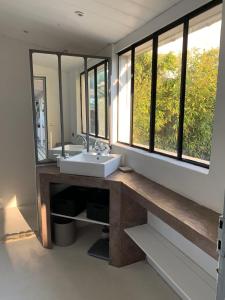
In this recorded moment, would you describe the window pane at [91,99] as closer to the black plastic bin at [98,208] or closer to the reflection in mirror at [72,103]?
the reflection in mirror at [72,103]

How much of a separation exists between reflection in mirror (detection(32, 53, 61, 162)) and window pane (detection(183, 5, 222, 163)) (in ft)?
5.54

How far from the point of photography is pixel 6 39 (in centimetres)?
340

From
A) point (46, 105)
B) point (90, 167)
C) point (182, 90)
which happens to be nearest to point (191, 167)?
point (182, 90)

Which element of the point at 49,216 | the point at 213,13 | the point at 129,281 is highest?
the point at 213,13

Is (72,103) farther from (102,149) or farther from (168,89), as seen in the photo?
(168,89)

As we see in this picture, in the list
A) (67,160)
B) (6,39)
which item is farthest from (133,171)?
(6,39)

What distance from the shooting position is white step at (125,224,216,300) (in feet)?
5.15

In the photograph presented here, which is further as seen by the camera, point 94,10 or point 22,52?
point 22,52

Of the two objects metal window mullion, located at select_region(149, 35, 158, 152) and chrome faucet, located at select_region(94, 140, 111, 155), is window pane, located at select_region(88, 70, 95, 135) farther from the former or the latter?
metal window mullion, located at select_region(149, 35, 158, 152)

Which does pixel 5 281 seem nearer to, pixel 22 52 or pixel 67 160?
pixel 67 160

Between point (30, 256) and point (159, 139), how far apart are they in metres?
1.92

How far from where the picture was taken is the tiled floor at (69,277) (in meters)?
2.07

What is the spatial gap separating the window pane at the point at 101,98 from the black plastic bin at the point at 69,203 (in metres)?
0.90

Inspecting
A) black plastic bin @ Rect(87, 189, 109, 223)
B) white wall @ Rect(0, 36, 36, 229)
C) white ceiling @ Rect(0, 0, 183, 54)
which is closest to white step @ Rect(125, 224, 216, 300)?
black plastic bin @ Rect(87, 189, 109, 223)
